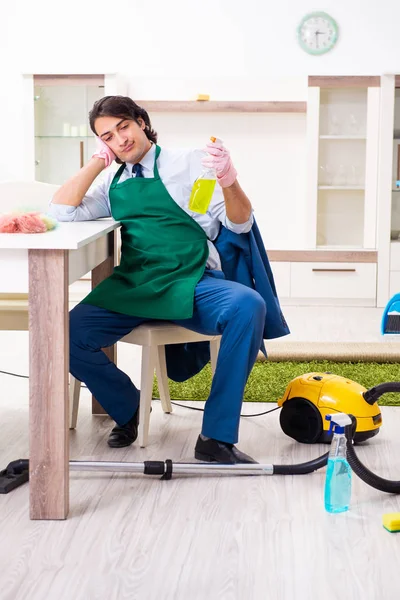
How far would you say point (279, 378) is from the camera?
3.70 m

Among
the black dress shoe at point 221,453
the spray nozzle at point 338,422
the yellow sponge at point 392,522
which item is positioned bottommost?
the yellow sponge at point 392,522

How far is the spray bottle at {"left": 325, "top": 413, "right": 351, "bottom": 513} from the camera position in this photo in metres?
2.21

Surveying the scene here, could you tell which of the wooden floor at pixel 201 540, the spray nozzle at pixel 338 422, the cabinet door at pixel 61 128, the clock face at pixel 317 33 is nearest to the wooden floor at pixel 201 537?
the wooden floor at pixel 201 540

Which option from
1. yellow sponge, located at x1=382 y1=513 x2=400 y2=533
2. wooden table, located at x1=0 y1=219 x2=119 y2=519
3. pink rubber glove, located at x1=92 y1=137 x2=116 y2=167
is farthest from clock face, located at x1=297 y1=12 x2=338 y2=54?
yellow sponge, located at x1=382 y1=513 x2=400 y2=533

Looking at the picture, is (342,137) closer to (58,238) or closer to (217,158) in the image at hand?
(217,158)

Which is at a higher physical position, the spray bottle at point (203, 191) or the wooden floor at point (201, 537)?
the spray bottle at point (203, 191)

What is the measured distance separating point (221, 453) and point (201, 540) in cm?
54

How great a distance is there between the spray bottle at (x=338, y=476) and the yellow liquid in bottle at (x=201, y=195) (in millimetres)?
771

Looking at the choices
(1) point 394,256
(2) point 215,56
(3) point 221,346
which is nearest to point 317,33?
(2) point 215,56

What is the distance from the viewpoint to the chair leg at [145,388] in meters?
2.74

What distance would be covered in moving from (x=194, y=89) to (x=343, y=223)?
1457 millimetres

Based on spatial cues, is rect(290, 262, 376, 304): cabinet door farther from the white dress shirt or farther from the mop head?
the mop head

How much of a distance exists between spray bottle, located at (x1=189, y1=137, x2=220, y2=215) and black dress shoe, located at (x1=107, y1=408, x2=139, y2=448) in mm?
753

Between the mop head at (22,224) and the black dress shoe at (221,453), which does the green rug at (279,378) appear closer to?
the black dress shoe at (221,453)
